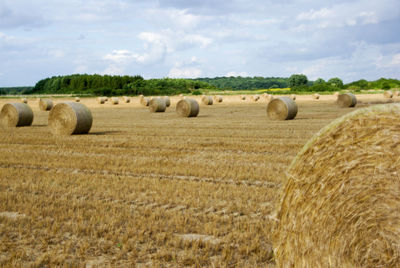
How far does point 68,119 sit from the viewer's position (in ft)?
55.5

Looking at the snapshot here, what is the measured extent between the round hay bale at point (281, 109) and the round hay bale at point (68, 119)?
9.86 m

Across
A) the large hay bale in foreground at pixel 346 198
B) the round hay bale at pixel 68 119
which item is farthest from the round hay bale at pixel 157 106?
the large hay bale in foreground at pixel 346 198

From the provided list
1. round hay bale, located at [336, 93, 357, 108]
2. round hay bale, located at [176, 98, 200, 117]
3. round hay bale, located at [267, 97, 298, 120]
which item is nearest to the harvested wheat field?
round hay bale, located at [267, 97, 298, 120]

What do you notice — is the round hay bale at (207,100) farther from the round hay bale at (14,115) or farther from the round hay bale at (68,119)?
the round hay bale at (68,119)

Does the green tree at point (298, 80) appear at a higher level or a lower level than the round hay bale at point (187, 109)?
higher

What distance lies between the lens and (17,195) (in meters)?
7.70

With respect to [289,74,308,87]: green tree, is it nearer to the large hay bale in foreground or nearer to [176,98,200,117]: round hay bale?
[176,98,200,117]: round hay bale

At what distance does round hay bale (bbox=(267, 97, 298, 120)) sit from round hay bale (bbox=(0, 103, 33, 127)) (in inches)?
472

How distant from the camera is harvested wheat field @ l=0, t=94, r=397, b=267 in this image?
530 cm

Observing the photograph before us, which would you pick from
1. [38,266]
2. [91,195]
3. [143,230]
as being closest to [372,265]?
[143,230]

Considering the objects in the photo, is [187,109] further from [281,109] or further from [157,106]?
[157,106]

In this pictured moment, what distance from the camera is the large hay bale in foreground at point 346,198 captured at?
3.89 metres

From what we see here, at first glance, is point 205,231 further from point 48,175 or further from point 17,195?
point 48,175

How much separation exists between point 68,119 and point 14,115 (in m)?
4.81
